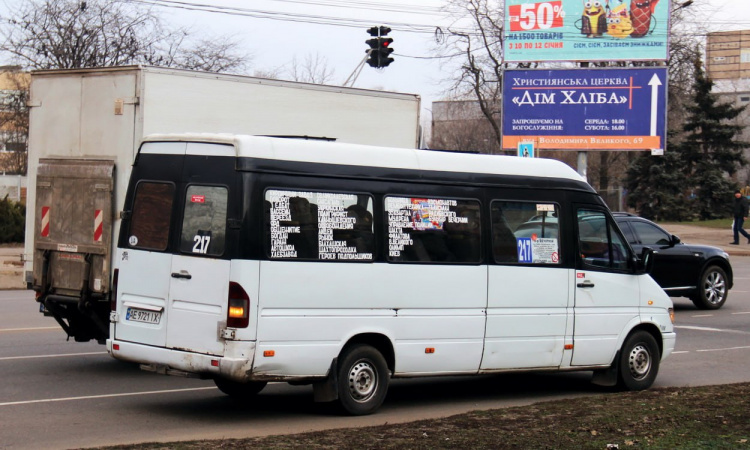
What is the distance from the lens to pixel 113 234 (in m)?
10.7

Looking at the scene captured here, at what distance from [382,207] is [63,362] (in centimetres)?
491

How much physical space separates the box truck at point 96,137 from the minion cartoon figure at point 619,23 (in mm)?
28248

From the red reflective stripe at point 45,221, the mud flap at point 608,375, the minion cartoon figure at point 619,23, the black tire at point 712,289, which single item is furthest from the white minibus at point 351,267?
the minion cartoon figure at point 619,23

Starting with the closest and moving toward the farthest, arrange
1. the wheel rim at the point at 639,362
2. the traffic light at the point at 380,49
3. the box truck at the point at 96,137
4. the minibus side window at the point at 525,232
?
the minibus side window at the point at 525,232, the box truck at the point at 96,137, the wheel rim at the point at 639,362, the traffic light at the point at 380,49

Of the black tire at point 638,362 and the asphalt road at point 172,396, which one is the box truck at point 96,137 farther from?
the black tire at point 638,362

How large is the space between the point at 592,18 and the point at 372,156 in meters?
31.3

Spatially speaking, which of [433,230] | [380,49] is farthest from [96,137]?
[380,49]

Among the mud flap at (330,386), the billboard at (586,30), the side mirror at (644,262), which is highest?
the billboard at (586,30)

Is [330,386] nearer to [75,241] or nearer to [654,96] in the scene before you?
[75,241]

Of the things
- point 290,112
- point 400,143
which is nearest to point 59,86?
point 290,112

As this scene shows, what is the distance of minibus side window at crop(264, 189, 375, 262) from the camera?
8.38 m

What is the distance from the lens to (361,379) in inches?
351

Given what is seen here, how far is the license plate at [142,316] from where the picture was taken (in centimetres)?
866

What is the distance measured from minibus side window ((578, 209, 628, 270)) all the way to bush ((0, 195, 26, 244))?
24.2 meters
